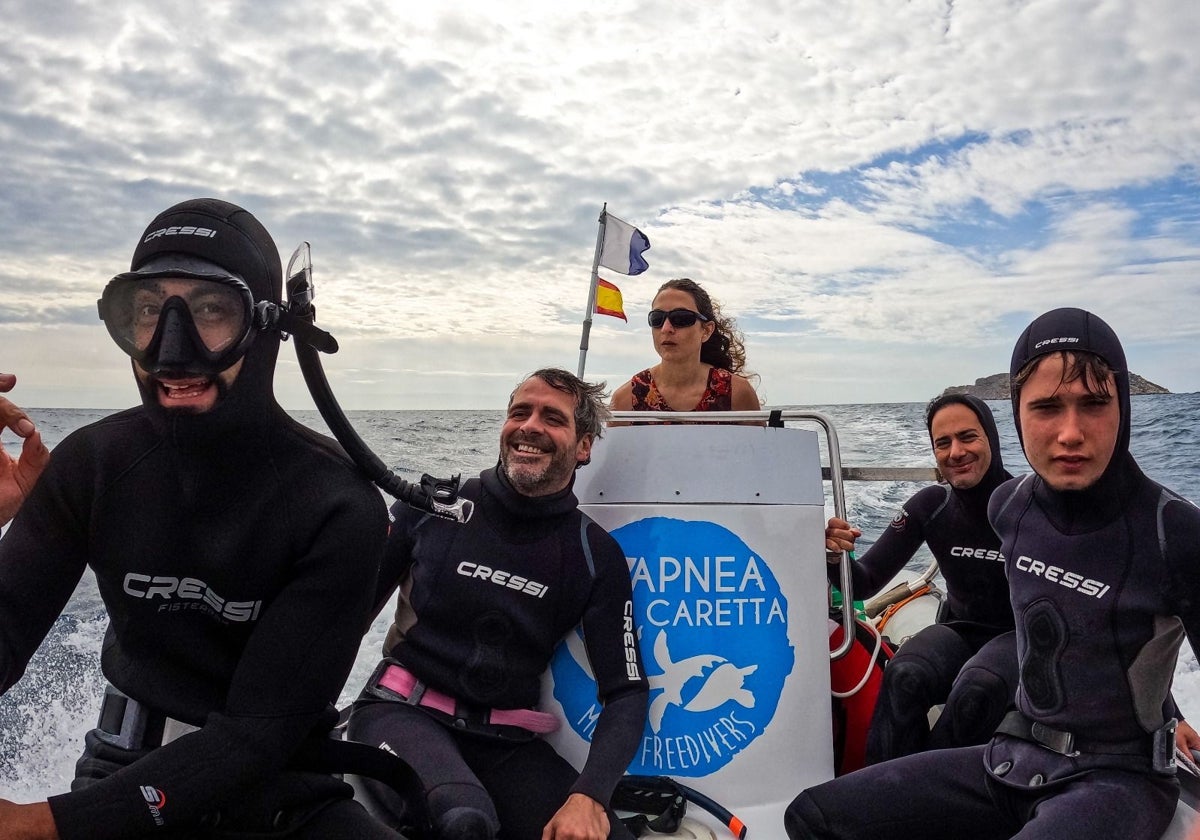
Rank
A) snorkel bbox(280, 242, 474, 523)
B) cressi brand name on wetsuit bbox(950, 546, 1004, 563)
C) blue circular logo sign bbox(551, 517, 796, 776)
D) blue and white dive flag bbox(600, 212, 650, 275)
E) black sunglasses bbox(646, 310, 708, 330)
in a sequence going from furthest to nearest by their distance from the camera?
blue and white dive flag bbox(600, 212, 650, 275) → black sunglasses bbox(646, 310, 708, 330) → cressi brand name on wetsuit bbox(950, 546, 1004, 563) → blue circular logo sign bbox(551, 517, 796, 776) → snorkel bbox(280, 242, 474, 523)

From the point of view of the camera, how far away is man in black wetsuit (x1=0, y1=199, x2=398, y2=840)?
158 centimetres

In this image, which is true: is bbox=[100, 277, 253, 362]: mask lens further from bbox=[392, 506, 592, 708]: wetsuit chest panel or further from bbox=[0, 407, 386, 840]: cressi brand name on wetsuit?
bbox=[392, 506, 592, 708]: wetsuit chest panel

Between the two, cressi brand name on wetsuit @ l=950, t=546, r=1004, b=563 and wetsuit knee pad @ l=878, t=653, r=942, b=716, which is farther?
cressi brand name on wetsuit @ l=950, t=546, r=1004, b=563

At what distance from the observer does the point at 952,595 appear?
3340 millimetres

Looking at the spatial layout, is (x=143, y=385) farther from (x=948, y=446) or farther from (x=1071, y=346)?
(x=948, y=446)

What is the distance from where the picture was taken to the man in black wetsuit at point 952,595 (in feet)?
8.98

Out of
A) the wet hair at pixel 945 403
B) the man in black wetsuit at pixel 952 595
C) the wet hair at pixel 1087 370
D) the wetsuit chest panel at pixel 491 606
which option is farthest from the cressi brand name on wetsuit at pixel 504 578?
the wet hair at pixel 945 403

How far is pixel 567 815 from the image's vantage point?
7.01ft

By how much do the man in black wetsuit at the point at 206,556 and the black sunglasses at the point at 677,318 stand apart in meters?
2.28

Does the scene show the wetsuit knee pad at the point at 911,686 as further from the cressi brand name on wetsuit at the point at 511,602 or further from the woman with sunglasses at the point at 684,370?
the woman with sunglasses at the point at 684,370

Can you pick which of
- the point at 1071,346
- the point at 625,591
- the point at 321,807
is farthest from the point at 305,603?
the point at 1071,346

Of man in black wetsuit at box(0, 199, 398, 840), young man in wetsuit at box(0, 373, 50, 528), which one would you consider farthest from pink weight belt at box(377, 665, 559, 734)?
young man in wetsuit at box(0, 373, 50, 528)

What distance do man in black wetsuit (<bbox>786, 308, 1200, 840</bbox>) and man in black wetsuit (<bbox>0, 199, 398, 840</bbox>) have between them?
1329mm

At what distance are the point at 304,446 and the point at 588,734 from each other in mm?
1348
